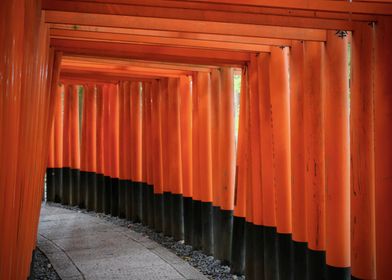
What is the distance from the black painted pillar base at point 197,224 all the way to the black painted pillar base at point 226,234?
3.10ft

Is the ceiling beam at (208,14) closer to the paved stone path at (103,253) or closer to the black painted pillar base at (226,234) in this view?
the paved stone path at (103,253)

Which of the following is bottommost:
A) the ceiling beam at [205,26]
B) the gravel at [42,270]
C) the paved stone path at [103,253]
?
the gravel at [42,270]

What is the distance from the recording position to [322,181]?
19.5 feet

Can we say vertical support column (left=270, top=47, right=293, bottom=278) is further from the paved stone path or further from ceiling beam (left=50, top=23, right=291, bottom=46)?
the paved stone path

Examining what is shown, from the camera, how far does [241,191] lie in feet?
26.6

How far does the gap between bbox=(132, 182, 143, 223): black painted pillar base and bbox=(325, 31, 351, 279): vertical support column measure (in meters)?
7.55

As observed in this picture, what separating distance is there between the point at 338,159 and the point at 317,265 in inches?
49.9

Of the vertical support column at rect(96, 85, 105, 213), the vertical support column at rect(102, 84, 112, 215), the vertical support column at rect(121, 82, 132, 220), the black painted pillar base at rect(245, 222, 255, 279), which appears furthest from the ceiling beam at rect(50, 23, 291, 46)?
the vertical support column at rect(96, 85, 105, 213)

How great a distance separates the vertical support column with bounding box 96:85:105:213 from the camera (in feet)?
46.2

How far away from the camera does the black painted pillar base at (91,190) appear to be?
47.6 ft

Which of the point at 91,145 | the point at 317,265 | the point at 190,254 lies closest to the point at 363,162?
the point at 317,265

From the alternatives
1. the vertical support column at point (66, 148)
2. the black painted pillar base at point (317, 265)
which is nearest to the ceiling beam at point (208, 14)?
the black painted pillar base at point (317, 265)

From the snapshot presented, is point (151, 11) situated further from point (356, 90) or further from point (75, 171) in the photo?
point (75, 171)

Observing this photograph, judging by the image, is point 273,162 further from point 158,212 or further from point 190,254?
point 158,212
